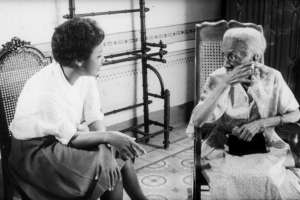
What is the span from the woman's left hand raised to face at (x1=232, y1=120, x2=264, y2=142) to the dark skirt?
70 centimetres

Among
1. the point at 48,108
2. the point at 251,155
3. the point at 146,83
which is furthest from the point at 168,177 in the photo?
the point at 48,108

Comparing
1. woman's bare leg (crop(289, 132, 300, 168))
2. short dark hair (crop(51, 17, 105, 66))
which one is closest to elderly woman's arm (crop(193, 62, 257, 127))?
woman's bare leg (crop(289, 132, 300, 168))

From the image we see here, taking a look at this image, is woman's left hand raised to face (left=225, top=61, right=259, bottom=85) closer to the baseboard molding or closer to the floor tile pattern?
the floor tile pattern

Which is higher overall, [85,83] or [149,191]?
[85,83]

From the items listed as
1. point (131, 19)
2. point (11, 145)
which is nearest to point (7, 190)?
point (11, 145)

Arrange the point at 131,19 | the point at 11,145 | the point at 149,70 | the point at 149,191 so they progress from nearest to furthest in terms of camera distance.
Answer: the point at 11,145
the point at 149,191
the point at 131,19
the point at 149,70

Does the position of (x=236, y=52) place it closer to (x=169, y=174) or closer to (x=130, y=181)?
(x=130, y=181)

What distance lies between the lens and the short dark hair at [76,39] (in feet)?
5.69

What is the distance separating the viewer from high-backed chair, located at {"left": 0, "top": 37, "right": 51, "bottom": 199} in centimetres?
207

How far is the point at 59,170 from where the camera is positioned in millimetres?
1642

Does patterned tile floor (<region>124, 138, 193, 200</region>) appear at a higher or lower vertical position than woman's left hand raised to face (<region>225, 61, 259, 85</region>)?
lower

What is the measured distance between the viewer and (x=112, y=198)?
174 centimetres

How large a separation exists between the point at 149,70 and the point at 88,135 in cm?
211

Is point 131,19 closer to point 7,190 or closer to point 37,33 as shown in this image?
point 37,33
